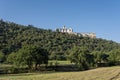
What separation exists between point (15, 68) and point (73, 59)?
2580 centimetres

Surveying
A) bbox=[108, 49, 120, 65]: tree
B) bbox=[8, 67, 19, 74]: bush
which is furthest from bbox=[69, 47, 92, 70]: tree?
bbox=[8, 67, 19, 74]: bush

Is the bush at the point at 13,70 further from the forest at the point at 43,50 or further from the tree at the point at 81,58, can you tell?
the tree at the point at 81,58

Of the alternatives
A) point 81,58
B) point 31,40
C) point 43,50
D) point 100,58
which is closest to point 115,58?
point 100,58

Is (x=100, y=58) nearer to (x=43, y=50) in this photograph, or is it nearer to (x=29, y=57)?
(x=43, y=50)

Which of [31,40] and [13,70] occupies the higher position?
[31,40]

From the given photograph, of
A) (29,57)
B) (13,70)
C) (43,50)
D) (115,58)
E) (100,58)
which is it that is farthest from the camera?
(100,58)

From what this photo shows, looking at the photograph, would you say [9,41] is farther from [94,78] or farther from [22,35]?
[94,78]

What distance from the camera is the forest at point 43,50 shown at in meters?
91.0

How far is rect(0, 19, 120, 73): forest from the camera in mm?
91000

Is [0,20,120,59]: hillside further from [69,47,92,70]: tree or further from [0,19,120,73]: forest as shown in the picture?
[69,47,92,70]: tree

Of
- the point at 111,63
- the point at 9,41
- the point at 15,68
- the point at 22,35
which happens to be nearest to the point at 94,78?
the point at 15,68

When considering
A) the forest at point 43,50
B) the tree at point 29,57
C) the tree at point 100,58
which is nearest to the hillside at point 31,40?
the forest at point 43,50

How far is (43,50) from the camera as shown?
96938 millimetres

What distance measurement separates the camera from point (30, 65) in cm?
9000
